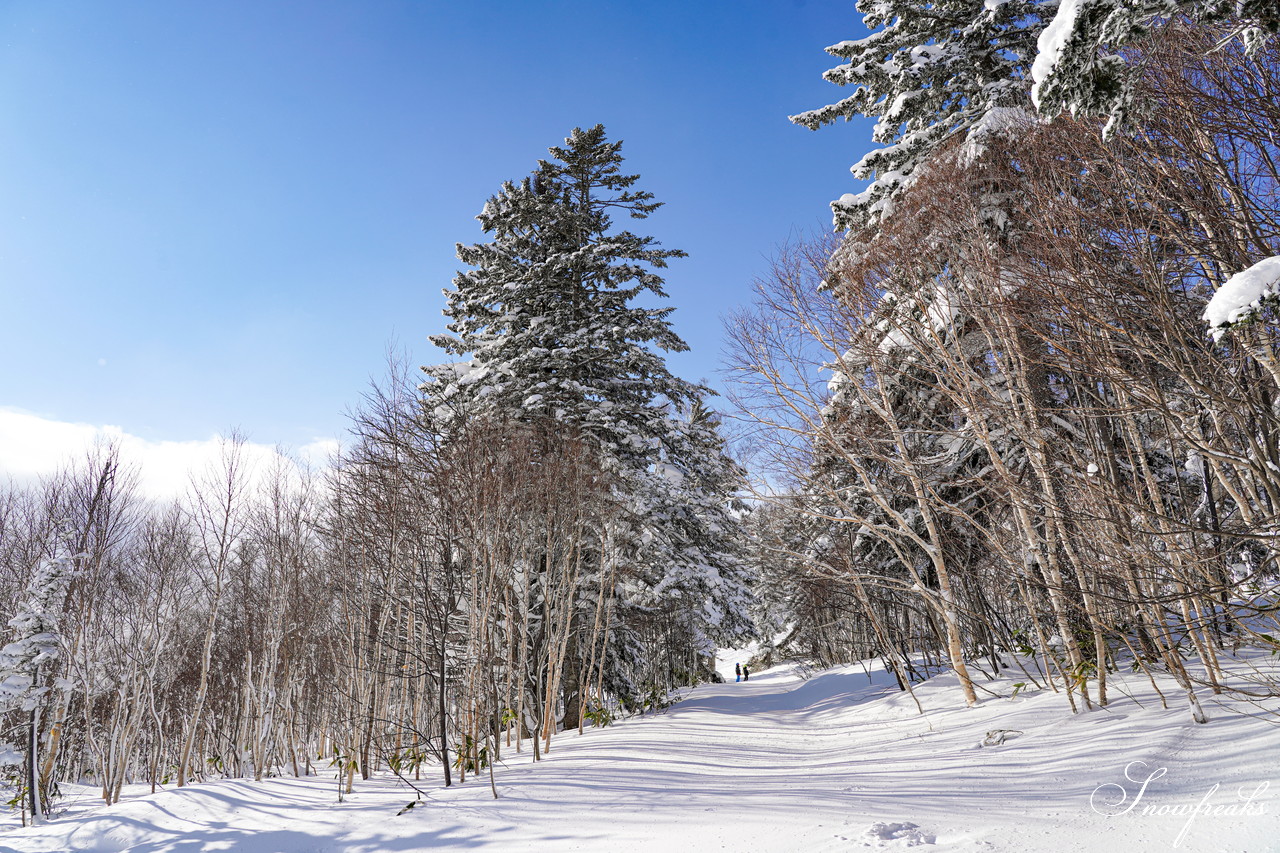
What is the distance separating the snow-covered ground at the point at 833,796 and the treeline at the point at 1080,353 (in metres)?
0.84

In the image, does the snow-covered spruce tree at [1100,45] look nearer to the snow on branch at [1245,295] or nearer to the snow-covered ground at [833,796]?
the snow on branch at [1245,295]

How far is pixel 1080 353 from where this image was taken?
5734mm

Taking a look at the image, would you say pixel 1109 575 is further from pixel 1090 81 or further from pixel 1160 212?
pixel 1090 81

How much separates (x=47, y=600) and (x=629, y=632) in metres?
12.3

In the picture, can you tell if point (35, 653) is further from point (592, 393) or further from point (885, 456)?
point (885, 456)

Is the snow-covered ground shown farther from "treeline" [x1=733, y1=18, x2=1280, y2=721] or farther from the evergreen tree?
the evergreen tree

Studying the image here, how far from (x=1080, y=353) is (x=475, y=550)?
766 centimetres

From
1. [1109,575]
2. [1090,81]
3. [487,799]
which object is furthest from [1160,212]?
[487,799]

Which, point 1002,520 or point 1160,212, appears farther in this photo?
point 1002,520

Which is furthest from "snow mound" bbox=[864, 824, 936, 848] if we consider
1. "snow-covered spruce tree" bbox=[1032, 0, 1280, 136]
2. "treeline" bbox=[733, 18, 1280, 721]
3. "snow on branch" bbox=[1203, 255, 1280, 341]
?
"snow-covered spruce tree" bbox=[1032, 0, 1280, 136]

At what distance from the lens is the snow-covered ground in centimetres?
436

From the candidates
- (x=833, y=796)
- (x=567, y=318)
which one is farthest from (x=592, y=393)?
(x=833, y=796)

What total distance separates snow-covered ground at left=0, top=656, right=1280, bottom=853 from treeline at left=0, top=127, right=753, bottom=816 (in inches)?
60.4

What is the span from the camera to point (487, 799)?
23.1ft
